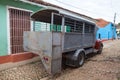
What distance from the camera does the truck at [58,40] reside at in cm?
523

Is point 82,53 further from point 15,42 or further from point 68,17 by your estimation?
point 15,42

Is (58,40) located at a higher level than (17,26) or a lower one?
lower

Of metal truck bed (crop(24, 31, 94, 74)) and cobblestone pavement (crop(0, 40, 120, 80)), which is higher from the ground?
metal truck bed (crop(24, 31, 94, 74))

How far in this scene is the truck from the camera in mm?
5230

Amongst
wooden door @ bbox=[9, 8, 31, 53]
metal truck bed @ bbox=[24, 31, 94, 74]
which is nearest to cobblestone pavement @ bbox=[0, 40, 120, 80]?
metal truck bed @ bbox=[24, 31, 94, 74]

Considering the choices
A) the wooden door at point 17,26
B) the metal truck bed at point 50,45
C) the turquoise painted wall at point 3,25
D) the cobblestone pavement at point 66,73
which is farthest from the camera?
the wooden door at point 17,26

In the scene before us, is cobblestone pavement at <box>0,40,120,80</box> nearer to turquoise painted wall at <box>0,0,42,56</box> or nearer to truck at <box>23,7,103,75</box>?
truck at <box>23,7,103,75</box>

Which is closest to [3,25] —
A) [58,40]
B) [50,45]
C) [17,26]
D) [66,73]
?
[17,26]

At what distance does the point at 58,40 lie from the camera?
544 centimetres

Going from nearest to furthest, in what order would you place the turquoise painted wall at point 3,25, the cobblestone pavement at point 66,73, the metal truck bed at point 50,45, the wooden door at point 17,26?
the metal truck bed at point 50,45, the cobblestone pavement at point 66,73, the turquoise painted wall at point 3,25, the wooden door at point 17,26

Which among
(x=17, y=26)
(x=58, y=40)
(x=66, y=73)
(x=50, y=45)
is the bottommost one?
(x=66, y=73)

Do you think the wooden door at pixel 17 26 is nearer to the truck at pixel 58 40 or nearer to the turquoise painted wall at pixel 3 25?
the turquoise painted wall at pixel 3 25

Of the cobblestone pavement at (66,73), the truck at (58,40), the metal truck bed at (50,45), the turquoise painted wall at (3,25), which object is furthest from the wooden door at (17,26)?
the cobblestone pavement at (66,73)

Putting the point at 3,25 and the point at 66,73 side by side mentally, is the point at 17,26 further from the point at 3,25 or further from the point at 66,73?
the point at 66,73
